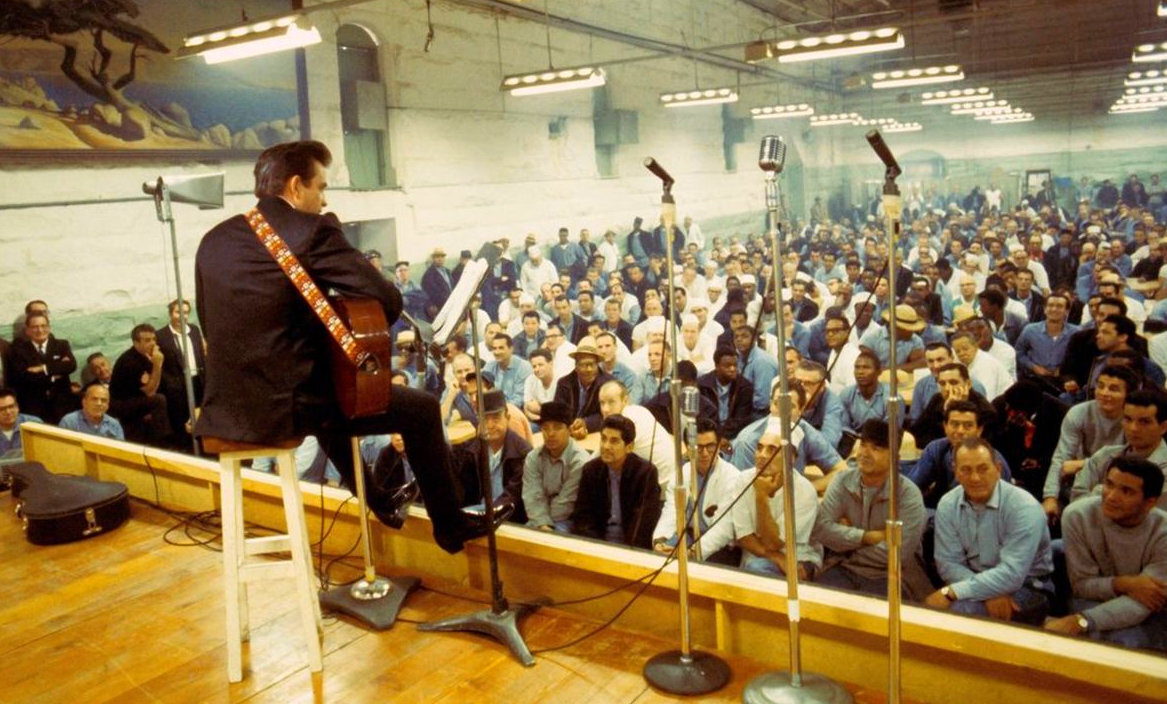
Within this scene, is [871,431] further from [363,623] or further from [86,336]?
[86,336]

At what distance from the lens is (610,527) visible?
4039 millimetres

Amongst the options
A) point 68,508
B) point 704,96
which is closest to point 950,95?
point 704,96

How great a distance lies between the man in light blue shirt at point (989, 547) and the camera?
3141 mm

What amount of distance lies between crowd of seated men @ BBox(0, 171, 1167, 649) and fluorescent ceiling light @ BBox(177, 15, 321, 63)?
5.73 feet

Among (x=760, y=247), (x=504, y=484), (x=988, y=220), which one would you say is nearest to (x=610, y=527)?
(x=504, y=484)

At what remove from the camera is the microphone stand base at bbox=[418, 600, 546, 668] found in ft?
7.66

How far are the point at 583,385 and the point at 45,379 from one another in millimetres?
3817

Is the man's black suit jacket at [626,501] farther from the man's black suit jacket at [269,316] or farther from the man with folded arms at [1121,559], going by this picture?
the man's black suit jacket at [269,316]

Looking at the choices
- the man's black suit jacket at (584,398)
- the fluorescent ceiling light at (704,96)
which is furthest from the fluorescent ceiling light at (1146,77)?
the man's black suit jacket at (584,398)

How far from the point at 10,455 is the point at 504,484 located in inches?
118

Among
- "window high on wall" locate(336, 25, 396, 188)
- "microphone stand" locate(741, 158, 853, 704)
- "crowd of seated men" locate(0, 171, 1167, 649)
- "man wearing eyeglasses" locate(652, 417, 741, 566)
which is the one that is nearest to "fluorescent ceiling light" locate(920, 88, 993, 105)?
"crowd of seated men" locate(0, 171, 1167, 649)

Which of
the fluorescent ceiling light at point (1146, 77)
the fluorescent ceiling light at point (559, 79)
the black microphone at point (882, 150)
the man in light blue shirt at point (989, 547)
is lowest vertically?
the man in light blue shirt at point (989, 547)

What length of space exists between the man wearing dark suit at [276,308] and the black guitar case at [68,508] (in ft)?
5.18

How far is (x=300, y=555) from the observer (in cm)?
226
